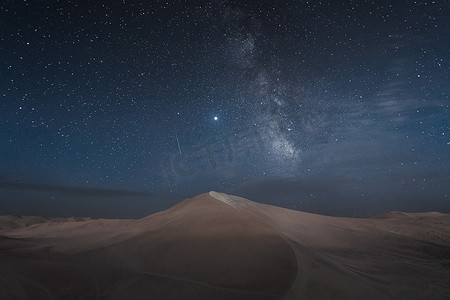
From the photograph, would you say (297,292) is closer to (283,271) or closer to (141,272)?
(283,271)

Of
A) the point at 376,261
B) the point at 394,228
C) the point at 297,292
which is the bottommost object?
the point at 394,228

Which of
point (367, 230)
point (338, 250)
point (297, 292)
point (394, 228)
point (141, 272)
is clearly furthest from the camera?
point (394, 228)

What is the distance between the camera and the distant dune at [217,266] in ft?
14.7

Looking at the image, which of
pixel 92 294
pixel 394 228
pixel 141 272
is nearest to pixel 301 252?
pixel 141 272

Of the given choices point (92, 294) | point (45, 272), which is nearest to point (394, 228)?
point (92, 294)

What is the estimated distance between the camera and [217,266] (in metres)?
5.22

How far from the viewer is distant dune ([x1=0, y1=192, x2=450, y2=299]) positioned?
4484mm

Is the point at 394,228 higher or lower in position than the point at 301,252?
lower

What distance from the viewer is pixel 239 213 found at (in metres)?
7.89

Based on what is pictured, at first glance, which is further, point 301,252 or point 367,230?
point 367,230

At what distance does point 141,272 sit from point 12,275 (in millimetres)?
3010

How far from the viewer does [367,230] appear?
11062 millimetres

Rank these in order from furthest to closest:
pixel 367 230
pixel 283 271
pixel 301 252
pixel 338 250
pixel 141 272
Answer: pixel 367 230 < pixel 338 250 < pixel 301 252 < pixel 141 272 < pixel 283 271

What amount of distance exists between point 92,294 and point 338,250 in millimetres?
Result: 6939
